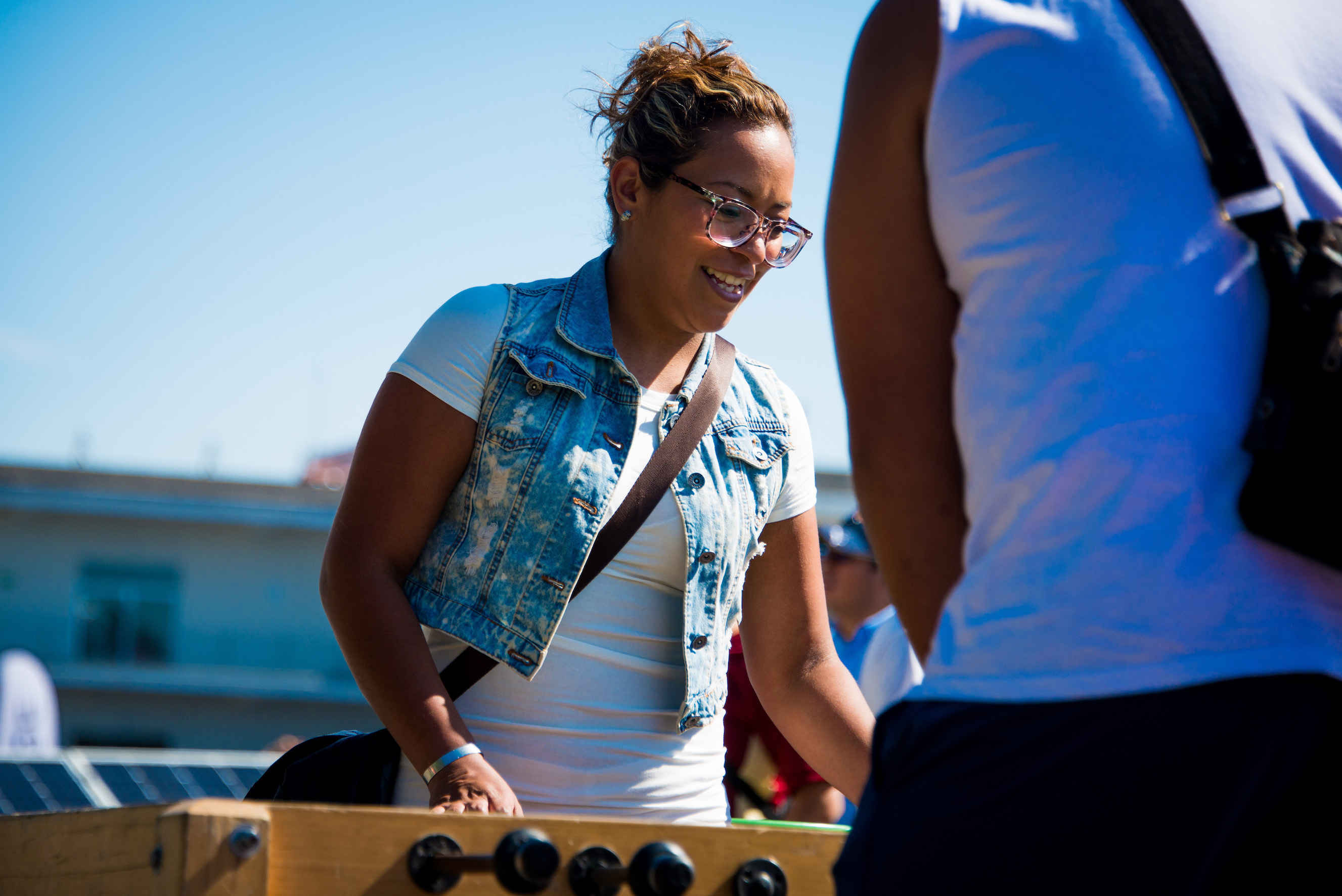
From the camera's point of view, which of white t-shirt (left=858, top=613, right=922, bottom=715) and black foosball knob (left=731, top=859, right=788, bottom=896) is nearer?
black foosball knob (left=731, top=859, right=788, bottom=896)

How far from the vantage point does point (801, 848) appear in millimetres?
1907

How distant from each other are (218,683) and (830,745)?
92.5ft

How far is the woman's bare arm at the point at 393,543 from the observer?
84.9 inches

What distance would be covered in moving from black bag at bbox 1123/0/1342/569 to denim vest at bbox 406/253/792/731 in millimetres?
1339

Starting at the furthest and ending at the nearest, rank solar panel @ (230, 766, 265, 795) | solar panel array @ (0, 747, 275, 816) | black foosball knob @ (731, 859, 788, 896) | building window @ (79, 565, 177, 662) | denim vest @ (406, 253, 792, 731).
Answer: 1. building window @ (79, 565, 177, 662)
2. solar panel @ (230, 766, 265, 795)
3. solar panel array @ (0, 747, 275, 816)
4. denim vest @ (406, 253, 792, 731)
5. black foosball knob @ (731, 859, 788, 896)

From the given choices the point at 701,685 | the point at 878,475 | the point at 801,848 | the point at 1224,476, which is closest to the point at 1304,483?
the point at 1224,476

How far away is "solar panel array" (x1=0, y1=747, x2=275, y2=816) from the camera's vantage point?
8.67 meters

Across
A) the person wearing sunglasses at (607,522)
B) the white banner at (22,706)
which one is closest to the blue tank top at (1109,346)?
the person wearing sunglasses at (607,522)

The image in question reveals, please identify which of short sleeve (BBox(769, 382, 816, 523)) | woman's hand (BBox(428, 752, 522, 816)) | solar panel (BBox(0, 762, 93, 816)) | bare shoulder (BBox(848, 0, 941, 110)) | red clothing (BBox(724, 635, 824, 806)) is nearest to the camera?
bare shoulder (BBox(848, 0, 941, 110))

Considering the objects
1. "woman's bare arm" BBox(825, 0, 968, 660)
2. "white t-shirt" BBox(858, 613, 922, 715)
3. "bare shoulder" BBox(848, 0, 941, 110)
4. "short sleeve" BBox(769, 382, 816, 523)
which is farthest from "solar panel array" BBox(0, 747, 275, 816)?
"bare shoulder" BBox(848, 0, 941, 110)

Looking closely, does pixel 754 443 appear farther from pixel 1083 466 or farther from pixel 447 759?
pixel 1083 466

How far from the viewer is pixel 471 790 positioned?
2.02m

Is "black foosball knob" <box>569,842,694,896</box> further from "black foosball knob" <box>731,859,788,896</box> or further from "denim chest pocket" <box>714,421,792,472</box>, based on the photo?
"denim chest pocket" <box>714,421,792,472</box>

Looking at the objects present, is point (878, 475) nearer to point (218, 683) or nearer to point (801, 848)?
point (801, 848)
